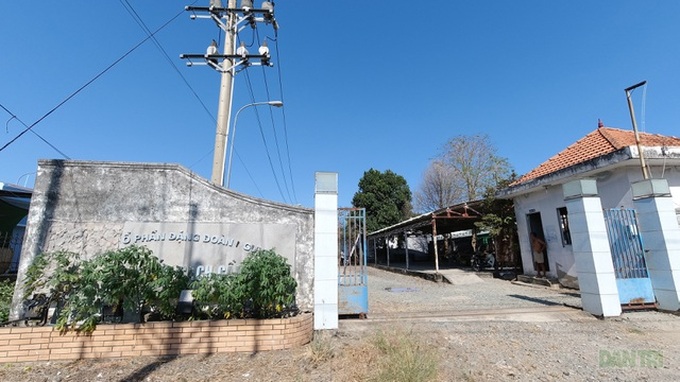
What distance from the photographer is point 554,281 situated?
9906 mm

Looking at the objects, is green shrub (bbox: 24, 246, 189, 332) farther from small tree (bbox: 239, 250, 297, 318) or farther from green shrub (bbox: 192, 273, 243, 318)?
small tree (bbox: 239, 250, 297, 318)

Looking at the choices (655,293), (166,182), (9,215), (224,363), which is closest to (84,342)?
(224,363)

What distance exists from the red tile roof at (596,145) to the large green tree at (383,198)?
60.3 ft

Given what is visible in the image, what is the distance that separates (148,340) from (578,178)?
11.1 m

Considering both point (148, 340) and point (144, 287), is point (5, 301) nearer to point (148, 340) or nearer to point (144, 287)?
point (144, 287)

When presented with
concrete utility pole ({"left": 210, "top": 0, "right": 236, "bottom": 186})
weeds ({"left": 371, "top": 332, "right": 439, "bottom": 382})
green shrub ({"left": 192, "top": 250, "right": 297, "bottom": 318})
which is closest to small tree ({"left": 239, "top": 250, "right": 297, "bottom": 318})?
green shrub ({"left": 192, "top": 250, "right": 297, "bottom": 318})

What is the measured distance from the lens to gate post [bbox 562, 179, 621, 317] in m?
5.90

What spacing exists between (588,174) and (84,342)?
11564 mm

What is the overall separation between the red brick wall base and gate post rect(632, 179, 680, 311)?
741cm

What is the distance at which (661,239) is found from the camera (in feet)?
21.0

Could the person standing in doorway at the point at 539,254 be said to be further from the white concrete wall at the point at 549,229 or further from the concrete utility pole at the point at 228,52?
the concrete utility pole at the point at 228,52

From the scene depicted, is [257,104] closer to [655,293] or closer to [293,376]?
[293,376]

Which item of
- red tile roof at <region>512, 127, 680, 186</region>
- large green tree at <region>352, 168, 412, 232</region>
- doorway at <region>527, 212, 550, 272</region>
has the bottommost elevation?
doorway at <region>527, 212, 550, 272</region>

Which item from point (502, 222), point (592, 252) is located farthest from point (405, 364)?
point (502, 222)
